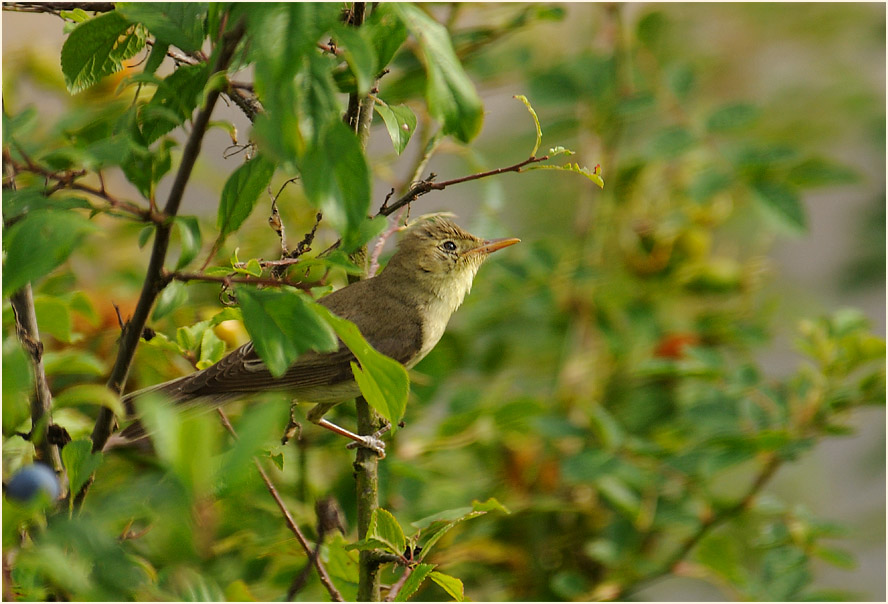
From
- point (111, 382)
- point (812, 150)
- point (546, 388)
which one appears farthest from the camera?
point (812, 150)

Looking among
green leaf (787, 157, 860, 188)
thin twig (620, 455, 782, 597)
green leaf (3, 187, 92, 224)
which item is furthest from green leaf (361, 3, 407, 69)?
green leaf (787, 157, 860, 188)

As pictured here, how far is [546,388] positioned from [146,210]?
6.20ft

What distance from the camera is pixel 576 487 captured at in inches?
101

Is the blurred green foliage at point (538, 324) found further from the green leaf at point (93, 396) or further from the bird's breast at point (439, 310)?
the bird's breast at point (439, 310)

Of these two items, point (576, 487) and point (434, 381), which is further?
point (576, 487)

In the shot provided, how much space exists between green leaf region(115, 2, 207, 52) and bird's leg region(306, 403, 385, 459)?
0.78 meters

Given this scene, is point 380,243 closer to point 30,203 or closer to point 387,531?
point 387,531

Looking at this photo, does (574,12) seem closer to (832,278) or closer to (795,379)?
(832,278)

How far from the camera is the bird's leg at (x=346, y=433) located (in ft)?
5.23

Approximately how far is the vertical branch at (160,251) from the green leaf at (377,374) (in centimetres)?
22

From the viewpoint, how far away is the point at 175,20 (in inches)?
41.8

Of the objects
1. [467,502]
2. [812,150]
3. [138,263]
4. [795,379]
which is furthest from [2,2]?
[812,150]

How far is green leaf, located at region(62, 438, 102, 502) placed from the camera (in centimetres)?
105

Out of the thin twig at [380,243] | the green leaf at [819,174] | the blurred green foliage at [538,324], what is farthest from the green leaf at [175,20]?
the green leaf at [819,174]
